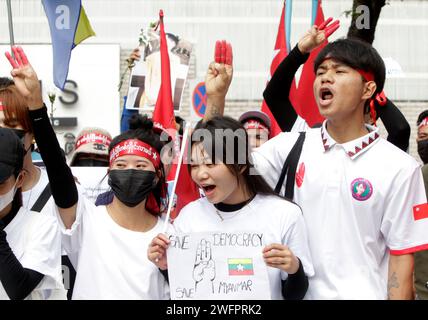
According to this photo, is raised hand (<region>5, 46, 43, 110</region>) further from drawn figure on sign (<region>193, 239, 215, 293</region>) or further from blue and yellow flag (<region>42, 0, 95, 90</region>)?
blue and yellow flag (<region>42, 0, 95, 90</region>)

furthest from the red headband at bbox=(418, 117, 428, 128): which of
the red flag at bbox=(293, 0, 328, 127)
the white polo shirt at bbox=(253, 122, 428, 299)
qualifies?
the white polo shirt at bbox=(253, 122, 428, 299)

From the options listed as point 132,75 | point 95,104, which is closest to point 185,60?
point 132,75

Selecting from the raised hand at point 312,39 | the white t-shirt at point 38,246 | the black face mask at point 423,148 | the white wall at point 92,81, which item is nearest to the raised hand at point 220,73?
the raised hand at point 312,39

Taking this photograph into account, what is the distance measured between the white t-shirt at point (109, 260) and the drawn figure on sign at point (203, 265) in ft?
0.98

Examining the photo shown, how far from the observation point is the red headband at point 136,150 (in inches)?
137

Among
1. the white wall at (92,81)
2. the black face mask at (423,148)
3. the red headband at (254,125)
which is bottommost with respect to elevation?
the white wall at (92,81)

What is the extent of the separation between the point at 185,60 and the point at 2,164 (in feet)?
11.2

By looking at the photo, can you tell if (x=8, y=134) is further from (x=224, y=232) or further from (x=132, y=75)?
(x=132, y=75)

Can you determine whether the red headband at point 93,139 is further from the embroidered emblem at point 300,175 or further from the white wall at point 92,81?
the white wall at point 92,81

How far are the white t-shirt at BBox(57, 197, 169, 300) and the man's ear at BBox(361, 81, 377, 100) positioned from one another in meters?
1.13

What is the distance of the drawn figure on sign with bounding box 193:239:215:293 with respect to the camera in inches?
119

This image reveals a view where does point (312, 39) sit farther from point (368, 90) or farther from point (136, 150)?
point (136, 150)

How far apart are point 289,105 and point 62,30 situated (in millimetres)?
2003

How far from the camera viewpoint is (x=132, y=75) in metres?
6.31
